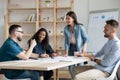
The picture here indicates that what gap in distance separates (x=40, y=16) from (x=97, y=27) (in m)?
1.60

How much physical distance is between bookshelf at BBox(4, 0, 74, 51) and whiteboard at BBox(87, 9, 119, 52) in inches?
25.6

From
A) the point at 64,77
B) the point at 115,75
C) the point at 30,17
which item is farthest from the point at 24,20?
the point at 115,75

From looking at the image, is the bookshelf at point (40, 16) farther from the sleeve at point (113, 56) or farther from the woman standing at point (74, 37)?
the sleeve at point (113, 56)

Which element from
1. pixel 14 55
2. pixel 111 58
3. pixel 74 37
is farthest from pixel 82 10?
pixel 14 55

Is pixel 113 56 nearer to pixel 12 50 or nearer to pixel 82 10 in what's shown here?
pixel 12 50

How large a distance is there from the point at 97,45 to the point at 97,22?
54cm

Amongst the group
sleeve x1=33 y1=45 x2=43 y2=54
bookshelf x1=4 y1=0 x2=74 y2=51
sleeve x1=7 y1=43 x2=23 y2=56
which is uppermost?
bookshelf x1=4 y1=0 x2=74 y2=51

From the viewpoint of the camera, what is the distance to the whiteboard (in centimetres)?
569

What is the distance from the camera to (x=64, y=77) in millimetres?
6039

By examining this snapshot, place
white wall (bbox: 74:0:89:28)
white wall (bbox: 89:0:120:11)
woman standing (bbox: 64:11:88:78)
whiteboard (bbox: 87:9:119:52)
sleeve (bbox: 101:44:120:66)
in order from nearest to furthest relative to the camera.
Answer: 1. sleeve (bbox: 101:44:120:66)
2. woman standing (bbox: 64:11:88:78)
3. whiteboard (bbox: 87:9:119:52)
4. white wall (bbox: 89:0:120:11)
5. white wall (bbox: 74:0:89:28)

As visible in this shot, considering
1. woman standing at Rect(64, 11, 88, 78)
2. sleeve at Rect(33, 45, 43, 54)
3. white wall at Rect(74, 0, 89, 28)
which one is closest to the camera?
sleeve at Rect(33, 45, 43, 54)

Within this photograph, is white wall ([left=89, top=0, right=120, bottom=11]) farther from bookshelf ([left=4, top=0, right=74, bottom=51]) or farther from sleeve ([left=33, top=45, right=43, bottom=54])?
sleeve ([left=33, top=45, right=43, bottom=54])

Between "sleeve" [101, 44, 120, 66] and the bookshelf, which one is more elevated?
the bookshelf

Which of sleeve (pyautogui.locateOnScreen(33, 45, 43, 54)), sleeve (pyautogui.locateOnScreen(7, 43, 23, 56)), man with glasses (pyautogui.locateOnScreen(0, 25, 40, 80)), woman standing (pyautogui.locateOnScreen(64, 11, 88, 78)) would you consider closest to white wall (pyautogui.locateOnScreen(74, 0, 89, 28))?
woman standing (pyautogui.locateOnScreen(64, 11, 88, 78))
